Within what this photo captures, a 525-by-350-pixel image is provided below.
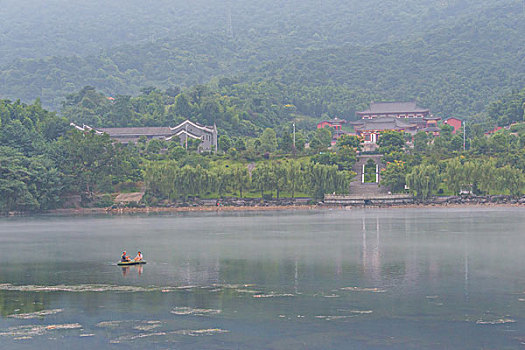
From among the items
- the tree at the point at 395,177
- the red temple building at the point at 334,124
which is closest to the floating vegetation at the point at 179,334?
the tree at the point at 395,177

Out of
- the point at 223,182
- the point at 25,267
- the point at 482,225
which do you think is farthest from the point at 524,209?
the point at 25,267

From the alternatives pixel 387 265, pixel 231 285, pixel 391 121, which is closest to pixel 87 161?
pixel 387 265

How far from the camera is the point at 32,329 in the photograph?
27.4m

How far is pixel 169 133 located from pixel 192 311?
106620mm

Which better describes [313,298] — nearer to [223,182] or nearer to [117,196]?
[223,182]

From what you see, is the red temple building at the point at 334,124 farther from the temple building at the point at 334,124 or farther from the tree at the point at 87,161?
the tree at the point at 87,161

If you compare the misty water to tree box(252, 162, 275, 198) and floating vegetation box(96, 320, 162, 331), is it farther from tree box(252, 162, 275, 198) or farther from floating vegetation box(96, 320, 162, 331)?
tree box(252, 162, 275, 198)

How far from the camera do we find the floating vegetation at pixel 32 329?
26.6 m

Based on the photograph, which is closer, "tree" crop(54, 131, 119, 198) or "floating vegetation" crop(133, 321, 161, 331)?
"floating vegetation" crop(133, 321, 161, 331)

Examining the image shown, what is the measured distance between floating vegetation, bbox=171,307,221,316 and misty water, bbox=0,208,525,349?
4cm

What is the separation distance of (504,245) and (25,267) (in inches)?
1242

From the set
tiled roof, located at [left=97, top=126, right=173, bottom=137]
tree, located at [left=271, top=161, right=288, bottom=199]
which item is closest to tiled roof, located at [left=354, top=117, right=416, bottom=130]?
tiled roof, located at [left=97, top=126, right=173, bottom=137]

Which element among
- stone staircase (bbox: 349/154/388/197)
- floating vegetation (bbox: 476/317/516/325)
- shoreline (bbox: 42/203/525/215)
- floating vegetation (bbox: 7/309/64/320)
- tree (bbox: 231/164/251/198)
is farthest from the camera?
stone staircase (bbox: 349/154/388/197)

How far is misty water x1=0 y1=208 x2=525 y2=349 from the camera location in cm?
2584
